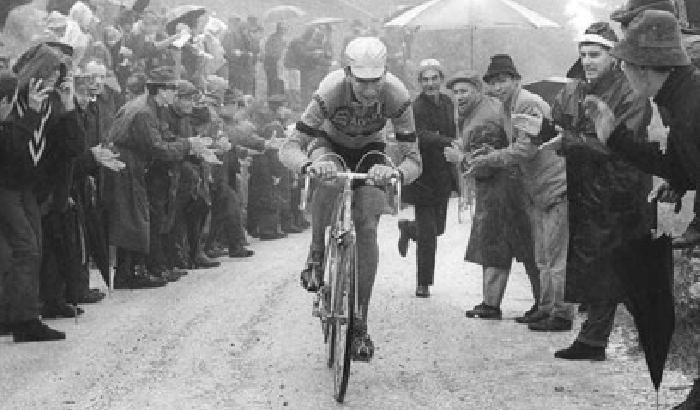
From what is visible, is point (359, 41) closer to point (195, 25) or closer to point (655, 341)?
point (655, 341)

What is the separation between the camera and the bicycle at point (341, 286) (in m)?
8.48

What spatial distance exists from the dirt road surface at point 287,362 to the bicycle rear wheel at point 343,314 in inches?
6.4

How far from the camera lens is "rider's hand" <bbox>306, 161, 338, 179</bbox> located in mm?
8969

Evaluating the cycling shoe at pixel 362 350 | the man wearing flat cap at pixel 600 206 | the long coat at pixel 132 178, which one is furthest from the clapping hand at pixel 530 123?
the long coat at pixel 132 178

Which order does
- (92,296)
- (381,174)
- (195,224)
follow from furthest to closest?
1. (195,224)
2. (92,296)
3. (381,174)

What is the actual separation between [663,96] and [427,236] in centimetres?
698

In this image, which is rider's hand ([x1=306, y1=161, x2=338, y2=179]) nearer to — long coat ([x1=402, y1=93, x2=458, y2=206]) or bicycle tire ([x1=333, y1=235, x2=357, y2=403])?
bicycle tire ([x1=333, y1=235, x2=357, y2=403])

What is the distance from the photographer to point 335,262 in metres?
9.12

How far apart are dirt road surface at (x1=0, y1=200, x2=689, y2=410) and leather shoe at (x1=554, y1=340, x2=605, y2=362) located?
0.14 m

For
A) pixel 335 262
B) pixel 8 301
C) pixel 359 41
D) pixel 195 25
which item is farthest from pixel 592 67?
pixel 195 25

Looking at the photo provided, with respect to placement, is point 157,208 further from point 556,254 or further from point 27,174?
point 556,254

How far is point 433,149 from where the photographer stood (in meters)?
14.1

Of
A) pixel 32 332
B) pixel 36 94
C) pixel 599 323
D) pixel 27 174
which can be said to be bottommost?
Answer: pixel 32 332

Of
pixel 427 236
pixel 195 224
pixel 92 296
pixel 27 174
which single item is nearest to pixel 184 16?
pixel 195 224
